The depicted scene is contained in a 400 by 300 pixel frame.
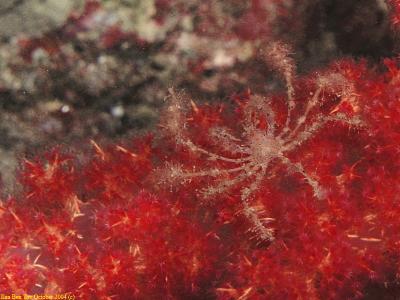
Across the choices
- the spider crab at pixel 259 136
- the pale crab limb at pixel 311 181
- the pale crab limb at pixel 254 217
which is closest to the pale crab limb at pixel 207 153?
the spider crab at pixel 259 136

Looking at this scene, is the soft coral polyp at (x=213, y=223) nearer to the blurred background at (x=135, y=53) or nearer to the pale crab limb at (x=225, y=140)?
the pale crab limb at (x=225, y=140)

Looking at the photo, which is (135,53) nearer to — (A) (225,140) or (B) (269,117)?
(A) (225,140)

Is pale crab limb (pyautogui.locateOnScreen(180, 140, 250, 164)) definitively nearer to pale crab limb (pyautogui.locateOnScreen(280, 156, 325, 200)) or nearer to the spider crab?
the spider crab

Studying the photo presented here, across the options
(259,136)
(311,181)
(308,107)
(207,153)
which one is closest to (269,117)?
(259,136)

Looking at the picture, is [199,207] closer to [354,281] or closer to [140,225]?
[140,225]

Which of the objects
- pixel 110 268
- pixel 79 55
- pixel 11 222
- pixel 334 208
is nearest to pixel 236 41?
pixel 79 55
